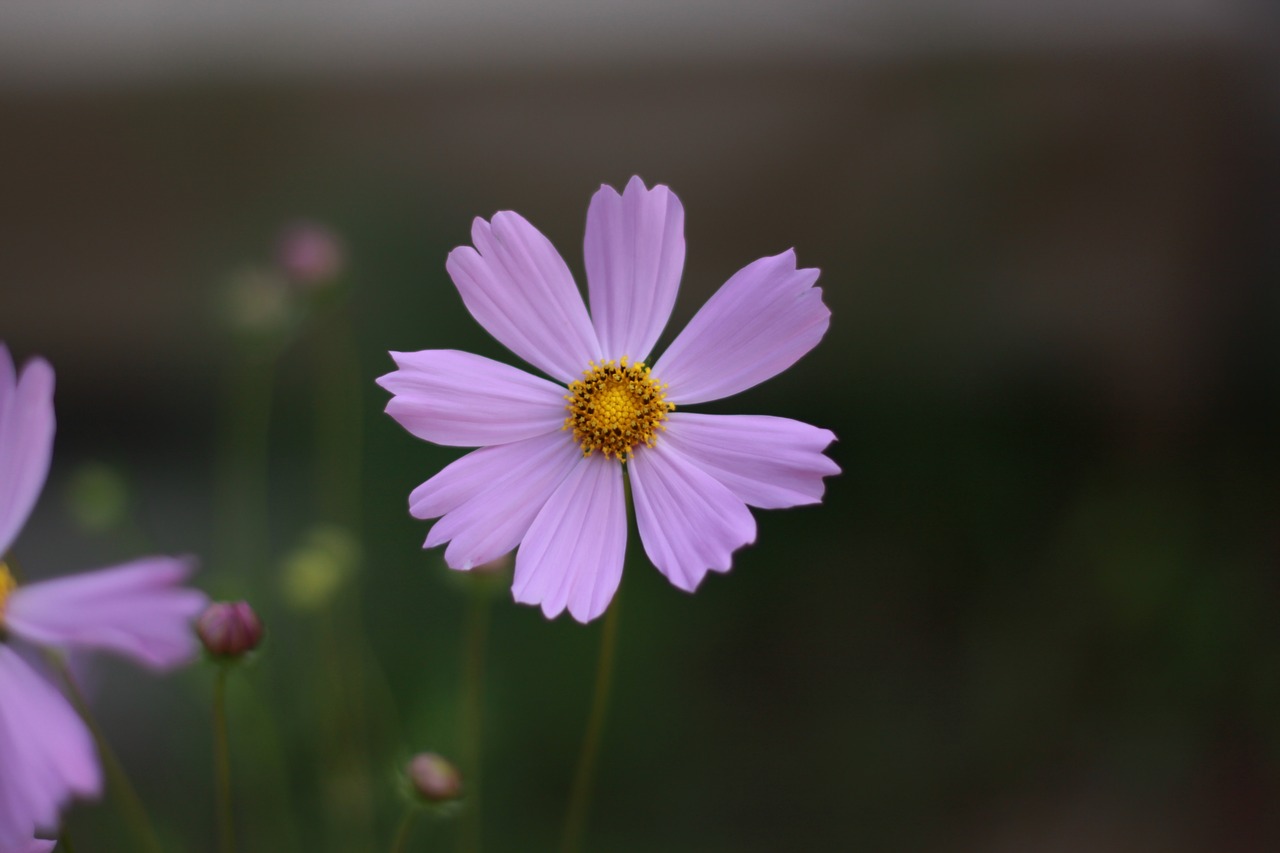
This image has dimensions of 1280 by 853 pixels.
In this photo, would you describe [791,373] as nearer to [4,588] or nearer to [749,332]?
[749,332]

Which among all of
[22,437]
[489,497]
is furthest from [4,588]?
[489,497]

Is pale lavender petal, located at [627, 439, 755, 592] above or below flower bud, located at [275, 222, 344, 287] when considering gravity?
below

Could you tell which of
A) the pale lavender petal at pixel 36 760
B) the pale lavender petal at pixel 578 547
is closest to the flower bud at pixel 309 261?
the pale lavender petal at pixel 578 547

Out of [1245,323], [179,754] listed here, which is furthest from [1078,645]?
[179,754]

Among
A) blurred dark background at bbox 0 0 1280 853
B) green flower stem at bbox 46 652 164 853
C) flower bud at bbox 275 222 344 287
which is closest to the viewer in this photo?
green flower stem at bbox 46 652 164 853

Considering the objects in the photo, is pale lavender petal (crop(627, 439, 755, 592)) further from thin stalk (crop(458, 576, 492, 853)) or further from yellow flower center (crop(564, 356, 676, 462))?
thin stalk (crop(458, 576, 492, 853))

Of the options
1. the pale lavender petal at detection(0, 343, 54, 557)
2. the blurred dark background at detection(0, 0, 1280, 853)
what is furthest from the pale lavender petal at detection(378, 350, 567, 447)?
the blurred dark background at detection(0, 0, 1280, 853)

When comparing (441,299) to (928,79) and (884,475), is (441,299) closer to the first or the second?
(884,475)
